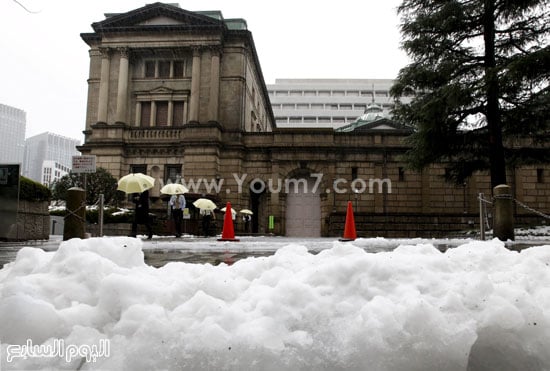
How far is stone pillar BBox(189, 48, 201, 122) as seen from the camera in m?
31.5

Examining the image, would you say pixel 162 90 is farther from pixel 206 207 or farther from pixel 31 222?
pixel 31 222

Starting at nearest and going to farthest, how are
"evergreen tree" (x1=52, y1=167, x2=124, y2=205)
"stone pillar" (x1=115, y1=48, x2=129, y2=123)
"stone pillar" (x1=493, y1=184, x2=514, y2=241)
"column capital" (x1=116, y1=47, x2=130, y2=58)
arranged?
"stone pillar" (x1=493, y1=184, x2=514, y2=241) < "evergreen tree" (x1=52, y1=167, x2=124, y2=205) < "stone pillar" (x1=115, y1=48, x2=129, y2=123) < "column capital" (x1=116, y1=47, x2=130, y2=58)

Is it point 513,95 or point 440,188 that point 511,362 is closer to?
point 513,95

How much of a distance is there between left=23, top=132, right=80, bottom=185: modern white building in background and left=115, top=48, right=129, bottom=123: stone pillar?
37.1 m

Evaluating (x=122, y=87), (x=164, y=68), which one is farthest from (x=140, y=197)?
(x=164, y=68)

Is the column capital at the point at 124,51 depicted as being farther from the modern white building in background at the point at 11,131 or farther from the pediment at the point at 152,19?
the modern white building in background at the point at 11,131

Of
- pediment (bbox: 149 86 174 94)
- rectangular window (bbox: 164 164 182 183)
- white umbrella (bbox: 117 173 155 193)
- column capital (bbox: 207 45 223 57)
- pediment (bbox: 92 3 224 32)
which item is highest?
pediment (bbox: 92 3 224 32)

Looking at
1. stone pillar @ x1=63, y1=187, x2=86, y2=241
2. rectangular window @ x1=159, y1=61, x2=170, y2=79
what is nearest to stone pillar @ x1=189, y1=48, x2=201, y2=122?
Answer: rectangular window @ x1=159, y1=61, x2=170, y2=79

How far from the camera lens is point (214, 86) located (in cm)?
3166

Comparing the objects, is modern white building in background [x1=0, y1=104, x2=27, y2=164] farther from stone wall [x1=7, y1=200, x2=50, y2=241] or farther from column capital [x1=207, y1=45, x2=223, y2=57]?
column capital [x1=207, y1=45, x2=223, y2=57]

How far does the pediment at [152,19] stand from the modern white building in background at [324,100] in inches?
2170

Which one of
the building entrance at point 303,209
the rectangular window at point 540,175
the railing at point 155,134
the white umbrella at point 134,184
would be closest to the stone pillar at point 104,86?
the railing at point 155,134

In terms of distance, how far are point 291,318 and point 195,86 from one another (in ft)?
102

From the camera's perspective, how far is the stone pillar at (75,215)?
10203 mm
